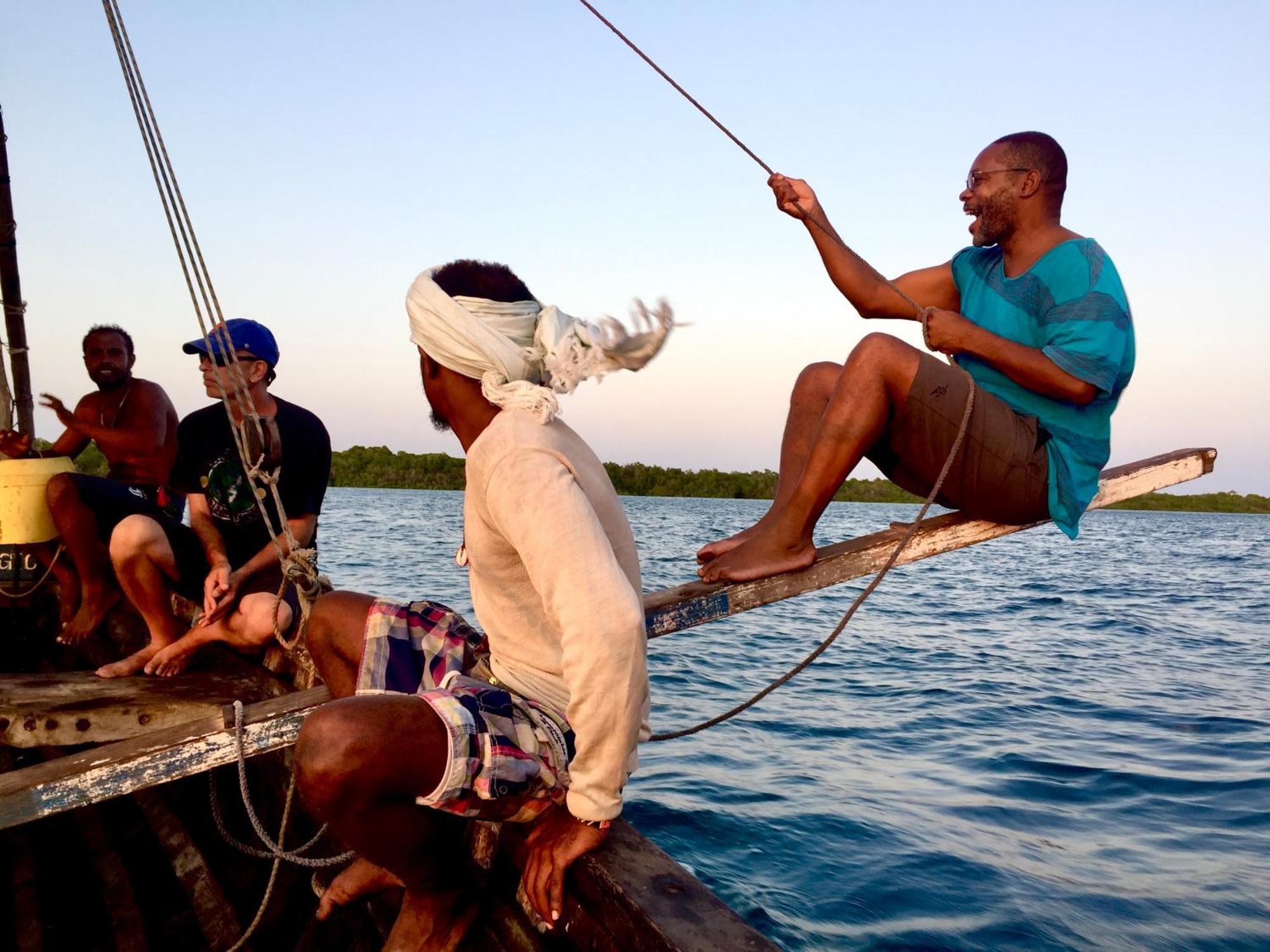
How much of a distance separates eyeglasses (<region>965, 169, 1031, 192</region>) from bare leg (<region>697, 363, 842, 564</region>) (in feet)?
2.28

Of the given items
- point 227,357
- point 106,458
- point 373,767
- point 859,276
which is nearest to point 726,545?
point 859,276

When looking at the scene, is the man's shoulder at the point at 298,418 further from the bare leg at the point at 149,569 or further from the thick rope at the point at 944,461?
the thick rope at the point at 944,461

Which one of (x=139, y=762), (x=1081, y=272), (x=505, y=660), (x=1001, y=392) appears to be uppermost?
(x=1081, y=272)

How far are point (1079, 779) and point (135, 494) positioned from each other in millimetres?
5627

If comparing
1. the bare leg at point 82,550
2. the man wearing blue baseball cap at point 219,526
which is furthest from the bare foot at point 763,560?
the bare leg at point 82,550

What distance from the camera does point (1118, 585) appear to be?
55.9 ft

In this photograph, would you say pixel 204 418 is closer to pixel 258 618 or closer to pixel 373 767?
pixel 258 618

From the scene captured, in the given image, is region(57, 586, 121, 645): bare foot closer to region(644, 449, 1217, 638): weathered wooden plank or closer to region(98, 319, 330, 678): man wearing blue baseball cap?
region(98, 319, 330, 678): man wearing blue baseball cap

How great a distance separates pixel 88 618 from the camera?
4.81 meters

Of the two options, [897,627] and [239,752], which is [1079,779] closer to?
[239,752]

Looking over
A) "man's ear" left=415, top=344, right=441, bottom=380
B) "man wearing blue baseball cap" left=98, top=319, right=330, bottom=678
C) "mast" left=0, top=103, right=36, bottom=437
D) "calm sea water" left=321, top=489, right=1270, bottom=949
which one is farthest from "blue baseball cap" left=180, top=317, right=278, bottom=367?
"mast" left=0, top=103, right=36, bottom=437

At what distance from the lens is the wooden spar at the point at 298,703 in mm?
2037

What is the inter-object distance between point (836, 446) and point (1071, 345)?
0.71 m

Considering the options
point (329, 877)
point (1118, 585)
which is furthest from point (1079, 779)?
point (1118, 585)
